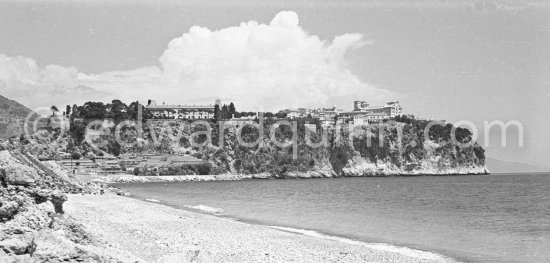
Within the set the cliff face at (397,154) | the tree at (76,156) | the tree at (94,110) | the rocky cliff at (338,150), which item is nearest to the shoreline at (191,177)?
the rocky cliff at (338,150)

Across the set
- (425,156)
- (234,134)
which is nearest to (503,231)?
(234,134)

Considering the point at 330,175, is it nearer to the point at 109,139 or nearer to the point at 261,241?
the point at 109,139

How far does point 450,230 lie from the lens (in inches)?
1160

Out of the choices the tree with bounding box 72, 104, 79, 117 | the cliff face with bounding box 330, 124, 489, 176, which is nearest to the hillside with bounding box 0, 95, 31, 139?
the tree with bounding box 72, 104, 79, 117

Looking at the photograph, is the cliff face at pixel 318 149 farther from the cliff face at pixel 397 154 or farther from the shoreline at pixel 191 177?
the shoreline at pixel 191 177

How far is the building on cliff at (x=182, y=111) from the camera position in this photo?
18975 centimetres

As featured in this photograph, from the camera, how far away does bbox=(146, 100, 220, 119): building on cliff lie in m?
190

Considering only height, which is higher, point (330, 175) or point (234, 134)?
point (234, 134)

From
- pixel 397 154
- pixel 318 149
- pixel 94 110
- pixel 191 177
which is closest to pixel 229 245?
pixel 191 177

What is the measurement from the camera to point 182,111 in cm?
19325

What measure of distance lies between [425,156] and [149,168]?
104744mm

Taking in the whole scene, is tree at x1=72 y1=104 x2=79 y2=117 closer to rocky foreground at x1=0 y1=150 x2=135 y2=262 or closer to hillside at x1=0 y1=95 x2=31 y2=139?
hillside at x1=0 y1=95 x2=31 y2=139

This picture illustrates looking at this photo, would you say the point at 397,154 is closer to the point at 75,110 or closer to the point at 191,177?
the point at 191,177

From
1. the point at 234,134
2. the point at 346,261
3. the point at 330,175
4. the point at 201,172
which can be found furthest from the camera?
the point at 330,175
